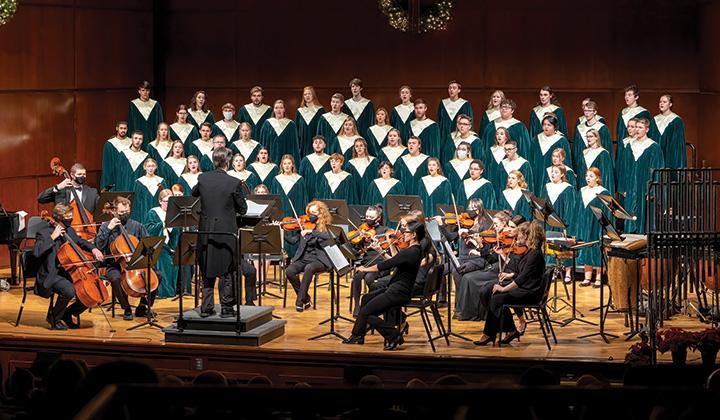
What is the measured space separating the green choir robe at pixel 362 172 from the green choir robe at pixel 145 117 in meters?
2.80

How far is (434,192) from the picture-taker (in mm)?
11102

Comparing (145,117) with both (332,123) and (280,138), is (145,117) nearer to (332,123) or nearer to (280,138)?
(280,138)

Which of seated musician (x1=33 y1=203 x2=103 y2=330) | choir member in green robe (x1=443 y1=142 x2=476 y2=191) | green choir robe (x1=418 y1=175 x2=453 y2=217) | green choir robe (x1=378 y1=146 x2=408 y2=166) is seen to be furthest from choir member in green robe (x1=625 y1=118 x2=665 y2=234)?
seated musician (x1=33 y1=203 x2=103 y2=330)

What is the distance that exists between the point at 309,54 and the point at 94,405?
37.0 ft

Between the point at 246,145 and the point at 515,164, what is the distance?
2.92m

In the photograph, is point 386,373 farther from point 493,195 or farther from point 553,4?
point 553,4

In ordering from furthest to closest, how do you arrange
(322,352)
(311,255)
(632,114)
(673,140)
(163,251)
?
(632,114)
(673,140)
(163,251)
(311,255)
(322,352)

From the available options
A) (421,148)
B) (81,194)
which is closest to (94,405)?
(81,194)

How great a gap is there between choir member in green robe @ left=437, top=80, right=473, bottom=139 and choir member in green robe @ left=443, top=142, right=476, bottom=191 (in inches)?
43.7

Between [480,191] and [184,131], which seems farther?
[184,131]

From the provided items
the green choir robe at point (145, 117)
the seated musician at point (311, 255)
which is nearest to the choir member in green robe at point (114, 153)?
the green choir robe at point (145, 117)

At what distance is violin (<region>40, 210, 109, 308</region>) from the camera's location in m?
8.66

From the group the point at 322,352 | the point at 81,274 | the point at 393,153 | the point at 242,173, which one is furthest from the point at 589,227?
the point at 81,274

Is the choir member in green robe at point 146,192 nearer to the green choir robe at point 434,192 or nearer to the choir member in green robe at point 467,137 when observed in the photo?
the green choir robe at point 434,192
